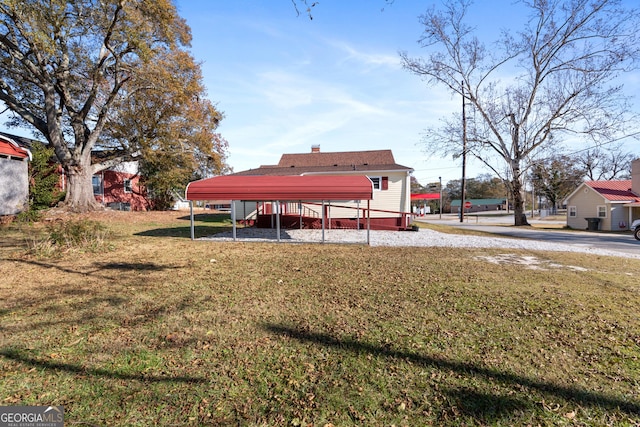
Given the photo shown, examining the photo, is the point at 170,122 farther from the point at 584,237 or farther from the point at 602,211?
the point at 602,211

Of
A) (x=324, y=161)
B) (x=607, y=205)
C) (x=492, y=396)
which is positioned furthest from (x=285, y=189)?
(x=607, y=205)

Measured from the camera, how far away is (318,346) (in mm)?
3512

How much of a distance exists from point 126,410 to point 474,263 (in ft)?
25.3

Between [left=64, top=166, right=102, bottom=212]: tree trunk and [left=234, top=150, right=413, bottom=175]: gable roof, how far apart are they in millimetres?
8885

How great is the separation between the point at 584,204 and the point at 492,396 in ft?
117

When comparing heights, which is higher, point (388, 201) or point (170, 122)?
point (170, 122)

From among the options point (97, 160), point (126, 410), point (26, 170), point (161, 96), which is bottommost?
point (126, 410)

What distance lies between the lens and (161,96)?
65.5 ft

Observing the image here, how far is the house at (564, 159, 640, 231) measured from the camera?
26.2 metres

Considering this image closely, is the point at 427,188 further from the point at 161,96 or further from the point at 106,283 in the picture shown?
the point at 106,283

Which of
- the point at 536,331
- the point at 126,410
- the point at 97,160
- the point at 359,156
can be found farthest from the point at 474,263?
the point at 97,160

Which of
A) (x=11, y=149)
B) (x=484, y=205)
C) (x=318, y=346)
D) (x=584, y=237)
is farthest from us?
(x=484, y=205)

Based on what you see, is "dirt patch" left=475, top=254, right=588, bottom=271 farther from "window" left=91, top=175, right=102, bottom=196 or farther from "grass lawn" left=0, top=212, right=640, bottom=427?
"window" left=91, top=175, right=102, bottom=196

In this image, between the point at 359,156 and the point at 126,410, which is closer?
the point at 126,410
